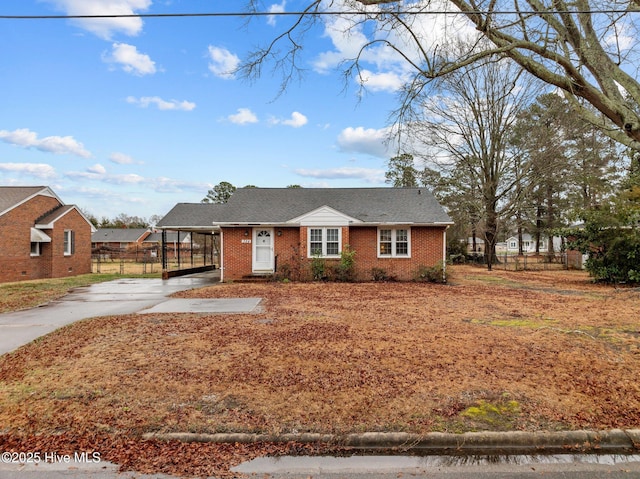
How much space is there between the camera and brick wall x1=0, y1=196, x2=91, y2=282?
786 inches

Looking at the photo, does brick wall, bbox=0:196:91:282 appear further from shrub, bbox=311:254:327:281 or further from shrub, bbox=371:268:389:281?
shrub, bbox=371:268:389:281

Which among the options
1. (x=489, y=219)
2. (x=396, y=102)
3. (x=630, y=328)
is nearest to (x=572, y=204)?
(x=489, y=219)

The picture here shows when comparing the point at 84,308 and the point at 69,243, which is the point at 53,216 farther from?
the point at 84,308

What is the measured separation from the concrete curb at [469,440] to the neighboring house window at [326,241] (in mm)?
14118

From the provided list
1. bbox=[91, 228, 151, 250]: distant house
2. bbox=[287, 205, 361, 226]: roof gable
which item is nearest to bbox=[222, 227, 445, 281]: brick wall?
bbox=[287, 205, 361, 226]: roof gable

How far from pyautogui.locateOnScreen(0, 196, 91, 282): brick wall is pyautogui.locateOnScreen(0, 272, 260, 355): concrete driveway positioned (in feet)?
28.2

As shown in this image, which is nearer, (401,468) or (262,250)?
(401,468)

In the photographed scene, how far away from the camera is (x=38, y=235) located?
21531 millimetres

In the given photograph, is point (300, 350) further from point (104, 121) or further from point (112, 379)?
point (104, 121)

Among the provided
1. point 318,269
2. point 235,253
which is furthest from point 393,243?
point 235,253

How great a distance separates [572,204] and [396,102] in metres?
36.2

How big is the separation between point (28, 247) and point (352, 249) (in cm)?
1827

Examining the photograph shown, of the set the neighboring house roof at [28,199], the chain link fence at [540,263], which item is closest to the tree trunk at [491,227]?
the chain link fence at [540,263]

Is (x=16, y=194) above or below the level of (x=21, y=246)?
above
